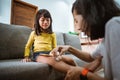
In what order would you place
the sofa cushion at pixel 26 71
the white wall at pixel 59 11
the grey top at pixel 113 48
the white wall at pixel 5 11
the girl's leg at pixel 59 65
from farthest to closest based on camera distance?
1. the white wall at pixel 59 11
2. the white wall at pixel 5 11
3. the girl's leg at pixel 59 65
4. the sofa cushion at pixel 26 71
5. the grey top at pixel 113 48

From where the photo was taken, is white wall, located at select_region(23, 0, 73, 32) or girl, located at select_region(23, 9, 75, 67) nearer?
girl, located at select_region(23, 9, 75, 67)

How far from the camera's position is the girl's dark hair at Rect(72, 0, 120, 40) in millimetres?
702

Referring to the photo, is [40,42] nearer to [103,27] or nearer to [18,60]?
[18,60]

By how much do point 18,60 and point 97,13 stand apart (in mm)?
1094

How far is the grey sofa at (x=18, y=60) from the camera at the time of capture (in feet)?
3.42

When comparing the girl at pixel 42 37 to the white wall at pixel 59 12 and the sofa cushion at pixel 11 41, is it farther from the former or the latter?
the white wall at pixel 59 12

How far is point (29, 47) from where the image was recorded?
189 cm

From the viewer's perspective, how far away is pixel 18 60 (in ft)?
5.23

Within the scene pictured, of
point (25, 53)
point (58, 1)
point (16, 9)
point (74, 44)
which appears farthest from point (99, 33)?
point (58, 1)

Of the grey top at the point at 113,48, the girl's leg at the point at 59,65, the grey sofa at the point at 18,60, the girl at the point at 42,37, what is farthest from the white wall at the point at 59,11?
the grey top at the point at 113,48

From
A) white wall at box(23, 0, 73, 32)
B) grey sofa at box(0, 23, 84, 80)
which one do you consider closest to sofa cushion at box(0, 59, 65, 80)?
grey sofa at box(0, 23, 84, 80)

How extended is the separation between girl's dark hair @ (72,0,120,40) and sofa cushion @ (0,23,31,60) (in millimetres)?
1206

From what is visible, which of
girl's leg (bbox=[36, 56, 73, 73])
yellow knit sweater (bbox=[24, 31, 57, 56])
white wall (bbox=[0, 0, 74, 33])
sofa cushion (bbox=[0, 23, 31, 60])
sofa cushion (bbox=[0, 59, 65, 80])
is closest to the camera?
sofa cushion (bbox=[0, 59, 65, 80])

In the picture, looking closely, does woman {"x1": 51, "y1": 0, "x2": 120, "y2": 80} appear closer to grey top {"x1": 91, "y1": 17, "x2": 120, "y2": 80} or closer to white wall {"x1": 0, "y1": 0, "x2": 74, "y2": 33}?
grey top {"x1": 91, "y1": 17, "x2": 120, "y2": 80}
